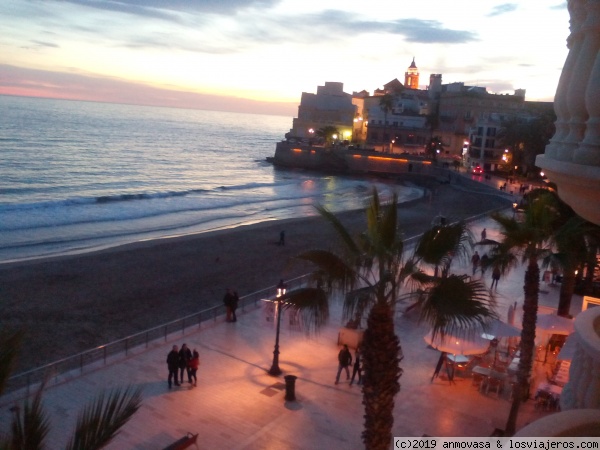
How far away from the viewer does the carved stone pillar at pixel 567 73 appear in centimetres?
416

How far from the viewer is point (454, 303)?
6.48 meters

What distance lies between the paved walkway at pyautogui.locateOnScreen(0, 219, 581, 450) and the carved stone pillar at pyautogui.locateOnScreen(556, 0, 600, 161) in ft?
24.5

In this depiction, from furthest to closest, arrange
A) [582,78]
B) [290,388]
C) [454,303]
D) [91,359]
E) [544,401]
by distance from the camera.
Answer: [91,359] → [290,388] → [544,401] → [454,303] → [582,78]

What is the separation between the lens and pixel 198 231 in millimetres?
36875

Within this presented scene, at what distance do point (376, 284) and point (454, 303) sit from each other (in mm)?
1000

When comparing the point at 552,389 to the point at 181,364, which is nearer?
the point at 552,389

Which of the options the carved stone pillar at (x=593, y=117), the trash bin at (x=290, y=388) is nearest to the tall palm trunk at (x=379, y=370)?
the carved stone pillar at (x=593, y=117)

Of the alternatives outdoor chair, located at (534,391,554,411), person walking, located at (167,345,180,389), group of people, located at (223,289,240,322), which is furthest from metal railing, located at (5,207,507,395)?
outdoor chair, located at (534,391,554,411)

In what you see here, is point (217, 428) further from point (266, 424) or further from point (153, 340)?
point (153, 340)

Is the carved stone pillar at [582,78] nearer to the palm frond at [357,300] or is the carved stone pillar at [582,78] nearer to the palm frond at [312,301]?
the palm frond at [357,300]

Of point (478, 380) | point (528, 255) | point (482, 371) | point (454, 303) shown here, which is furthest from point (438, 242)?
point (478, 380)

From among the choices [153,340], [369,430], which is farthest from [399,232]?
[153,340]

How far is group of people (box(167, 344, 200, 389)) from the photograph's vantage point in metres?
11.7

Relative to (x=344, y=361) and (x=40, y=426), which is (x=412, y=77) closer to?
(x=344, y=361)
